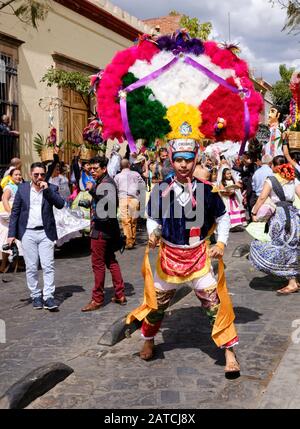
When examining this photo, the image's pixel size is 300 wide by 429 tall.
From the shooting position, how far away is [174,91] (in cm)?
499

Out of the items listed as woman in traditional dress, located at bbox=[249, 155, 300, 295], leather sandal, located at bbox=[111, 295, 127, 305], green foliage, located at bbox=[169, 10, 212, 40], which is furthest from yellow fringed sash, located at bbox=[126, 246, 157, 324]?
green foliage, located at bbox=[169, 10, 212, 40]

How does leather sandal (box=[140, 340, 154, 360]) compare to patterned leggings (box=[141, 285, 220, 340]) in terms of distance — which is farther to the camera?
leather sandal (box=[140, 340, 154, 360])

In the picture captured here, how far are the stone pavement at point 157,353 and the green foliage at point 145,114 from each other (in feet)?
6.68

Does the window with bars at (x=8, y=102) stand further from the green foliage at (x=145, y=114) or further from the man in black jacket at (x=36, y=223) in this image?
the green foliage at (x=145, y=114)

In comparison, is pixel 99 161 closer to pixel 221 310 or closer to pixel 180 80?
pixel 180 80

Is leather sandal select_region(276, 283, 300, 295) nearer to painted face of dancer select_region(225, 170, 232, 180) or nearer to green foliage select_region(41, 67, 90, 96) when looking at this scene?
painted face of dancer select_region(225, 170, 232, 180)

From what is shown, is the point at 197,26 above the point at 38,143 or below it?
above

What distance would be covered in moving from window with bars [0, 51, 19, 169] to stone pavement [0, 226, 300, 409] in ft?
24.0

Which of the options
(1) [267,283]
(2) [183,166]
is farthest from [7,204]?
(2) [183,166]

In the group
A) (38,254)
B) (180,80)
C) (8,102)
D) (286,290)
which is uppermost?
(8,102)

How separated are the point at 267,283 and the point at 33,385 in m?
4.54

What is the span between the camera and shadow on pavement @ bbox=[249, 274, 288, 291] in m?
7.52

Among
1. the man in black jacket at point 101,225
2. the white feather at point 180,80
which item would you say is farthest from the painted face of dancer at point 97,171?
the white feather at point 180,80
